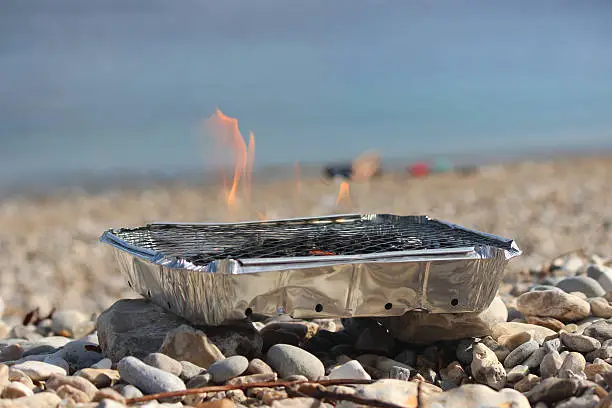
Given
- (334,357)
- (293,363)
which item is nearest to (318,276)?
(293,363)

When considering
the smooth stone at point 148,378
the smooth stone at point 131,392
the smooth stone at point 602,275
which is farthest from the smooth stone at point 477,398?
the smooth stone at point 602,275

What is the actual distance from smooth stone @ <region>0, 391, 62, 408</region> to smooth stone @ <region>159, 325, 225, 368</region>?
1.84 ft

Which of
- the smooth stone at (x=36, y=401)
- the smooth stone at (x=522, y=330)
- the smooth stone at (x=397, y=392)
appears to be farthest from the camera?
the smooth stone at (x=522, y=330)

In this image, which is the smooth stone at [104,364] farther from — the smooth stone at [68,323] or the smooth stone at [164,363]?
the smooth stone at [68,323]

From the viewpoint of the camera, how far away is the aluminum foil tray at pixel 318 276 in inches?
120

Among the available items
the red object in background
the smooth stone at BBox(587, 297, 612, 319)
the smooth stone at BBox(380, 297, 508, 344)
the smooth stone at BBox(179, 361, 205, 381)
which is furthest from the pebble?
the red object in background

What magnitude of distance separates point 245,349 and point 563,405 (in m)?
1.37

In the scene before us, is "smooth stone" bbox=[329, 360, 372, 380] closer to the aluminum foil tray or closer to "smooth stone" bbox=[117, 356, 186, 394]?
the aluminum foil tray

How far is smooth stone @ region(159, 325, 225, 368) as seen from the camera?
3227 mm

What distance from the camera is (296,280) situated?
3039 mm

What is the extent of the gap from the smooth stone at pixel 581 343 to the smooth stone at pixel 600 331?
11cm

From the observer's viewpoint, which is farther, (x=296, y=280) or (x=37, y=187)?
(x=37, y=187)

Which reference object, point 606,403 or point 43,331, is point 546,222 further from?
point 606,403

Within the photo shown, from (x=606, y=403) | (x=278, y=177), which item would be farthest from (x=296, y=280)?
(x=278, y=177)
